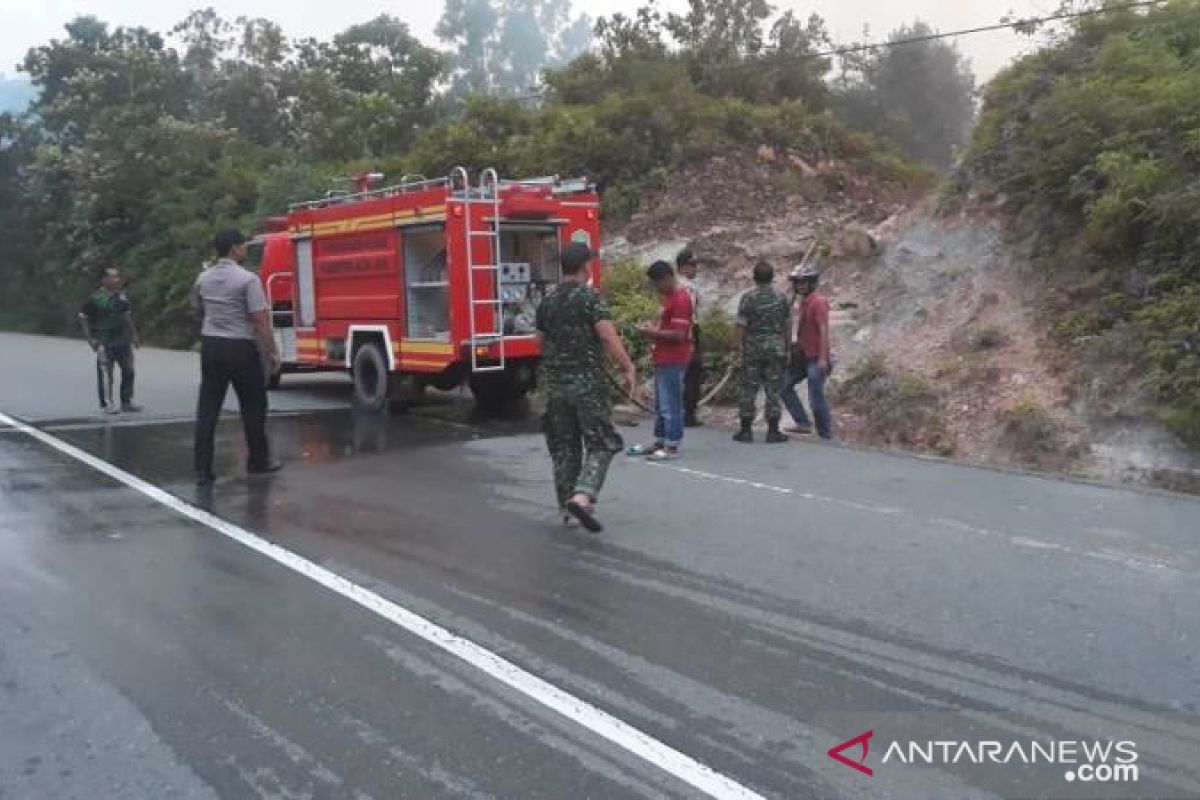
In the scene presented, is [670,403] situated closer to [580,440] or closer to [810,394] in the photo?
[810,394]

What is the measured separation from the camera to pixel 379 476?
8414 mm

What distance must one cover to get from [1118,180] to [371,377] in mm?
7816

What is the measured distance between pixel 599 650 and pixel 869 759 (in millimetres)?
1306

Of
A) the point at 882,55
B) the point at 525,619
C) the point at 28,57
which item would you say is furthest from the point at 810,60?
the point at 28,57

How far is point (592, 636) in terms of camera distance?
469cm

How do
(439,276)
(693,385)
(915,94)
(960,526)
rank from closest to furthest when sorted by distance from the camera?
(960,526)
(693,385)
(439,276)
(915,94)

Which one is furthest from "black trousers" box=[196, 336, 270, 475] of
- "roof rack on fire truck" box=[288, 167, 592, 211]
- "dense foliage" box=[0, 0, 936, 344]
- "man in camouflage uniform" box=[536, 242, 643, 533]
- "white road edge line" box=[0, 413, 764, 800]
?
"dense foliage" box=[0, 0, 936, 344]

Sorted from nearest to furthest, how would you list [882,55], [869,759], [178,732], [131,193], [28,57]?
[869,759], [178,732], [131,193], [882,55], [28,57]

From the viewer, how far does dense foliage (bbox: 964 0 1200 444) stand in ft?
30.6

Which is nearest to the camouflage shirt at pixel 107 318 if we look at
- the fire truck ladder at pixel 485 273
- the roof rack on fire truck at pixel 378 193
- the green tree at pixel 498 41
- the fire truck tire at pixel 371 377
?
the roof rack on fire truck at pixel 378 193

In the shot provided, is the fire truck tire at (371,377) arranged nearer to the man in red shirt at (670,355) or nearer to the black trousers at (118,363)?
the black trousers at (118,363)

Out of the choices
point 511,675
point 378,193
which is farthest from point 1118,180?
point 511,675

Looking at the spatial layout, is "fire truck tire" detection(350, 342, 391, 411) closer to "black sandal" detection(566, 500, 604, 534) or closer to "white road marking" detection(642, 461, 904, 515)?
"white road marking" detection(642, 461, 904, 515)

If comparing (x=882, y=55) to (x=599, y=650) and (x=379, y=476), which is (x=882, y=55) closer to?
(x=379, y=476)
